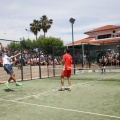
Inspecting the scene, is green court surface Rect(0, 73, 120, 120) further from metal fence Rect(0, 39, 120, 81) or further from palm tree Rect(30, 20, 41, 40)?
palm tree Rect(30, 20, 41, 40)

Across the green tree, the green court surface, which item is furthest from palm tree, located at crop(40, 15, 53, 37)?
the green court surface

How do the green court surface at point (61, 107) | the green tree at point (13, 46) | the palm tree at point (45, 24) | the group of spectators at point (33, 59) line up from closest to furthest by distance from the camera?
1. the green court surface at point (61, 107)
2. the green tree at point (13, 46)
3. the group of spectators at point (33, 59)
4. the palm tree at point (45, 24)

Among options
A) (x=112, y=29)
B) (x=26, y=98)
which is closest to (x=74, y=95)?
(x=26, y=98)

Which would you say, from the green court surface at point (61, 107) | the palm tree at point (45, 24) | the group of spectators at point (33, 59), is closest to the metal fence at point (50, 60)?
the group of spectators at point (33, 59)

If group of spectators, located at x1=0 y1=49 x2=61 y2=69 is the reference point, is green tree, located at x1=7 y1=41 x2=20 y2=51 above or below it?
above

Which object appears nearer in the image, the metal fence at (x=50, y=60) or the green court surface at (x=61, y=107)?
the green court surface at (x=61, y=107)

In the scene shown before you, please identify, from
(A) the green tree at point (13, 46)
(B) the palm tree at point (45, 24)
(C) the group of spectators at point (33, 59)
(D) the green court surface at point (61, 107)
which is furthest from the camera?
(B) the palm tree at point (45, 24)

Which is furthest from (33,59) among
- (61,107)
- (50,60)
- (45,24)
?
(45,24)

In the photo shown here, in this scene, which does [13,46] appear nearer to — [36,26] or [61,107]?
[61,107]

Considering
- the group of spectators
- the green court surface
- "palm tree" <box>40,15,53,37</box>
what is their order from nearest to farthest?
the green court surface → the group of spectators → "palm tree" <box>40,15,53,37</box>

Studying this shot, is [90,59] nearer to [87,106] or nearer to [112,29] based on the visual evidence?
[87,106]

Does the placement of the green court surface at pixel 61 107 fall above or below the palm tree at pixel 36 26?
below

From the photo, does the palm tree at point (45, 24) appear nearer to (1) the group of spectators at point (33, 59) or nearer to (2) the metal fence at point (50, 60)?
(2) the metal fence at point (50, 60)

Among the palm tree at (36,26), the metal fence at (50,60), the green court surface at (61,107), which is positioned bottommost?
the green court surface at (61,107)
